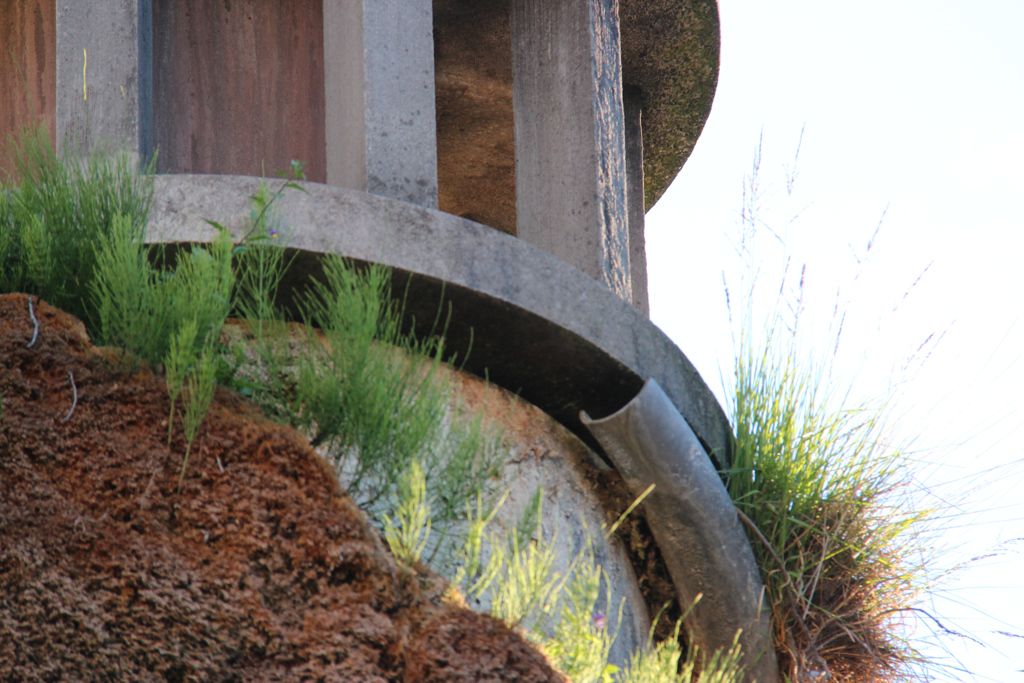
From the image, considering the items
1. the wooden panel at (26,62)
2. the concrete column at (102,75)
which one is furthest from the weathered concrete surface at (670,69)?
the wooden panel at (26,62)

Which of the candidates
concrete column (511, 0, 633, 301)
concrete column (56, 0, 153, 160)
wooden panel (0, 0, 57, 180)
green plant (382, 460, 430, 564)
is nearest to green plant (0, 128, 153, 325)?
concrete column (56, 0, 153, 160)

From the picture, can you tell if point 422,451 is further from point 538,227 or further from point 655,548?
point 538,227

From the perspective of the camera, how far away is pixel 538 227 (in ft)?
13.8

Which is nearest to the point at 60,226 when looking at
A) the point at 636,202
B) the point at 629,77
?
the point at 636,202

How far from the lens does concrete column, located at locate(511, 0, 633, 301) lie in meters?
4.12

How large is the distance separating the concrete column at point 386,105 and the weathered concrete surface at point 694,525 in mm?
999

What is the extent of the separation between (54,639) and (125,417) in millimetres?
498

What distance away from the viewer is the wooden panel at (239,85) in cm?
412

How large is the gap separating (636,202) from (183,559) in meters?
3.85

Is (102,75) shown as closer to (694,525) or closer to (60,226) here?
(60,226)

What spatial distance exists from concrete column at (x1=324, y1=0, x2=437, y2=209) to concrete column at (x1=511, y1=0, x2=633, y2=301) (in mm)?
730

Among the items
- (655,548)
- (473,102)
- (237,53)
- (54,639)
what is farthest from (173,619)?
(473,102)

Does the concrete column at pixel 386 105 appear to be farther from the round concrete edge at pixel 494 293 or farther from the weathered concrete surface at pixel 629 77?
the weathered concrete surface at pixel 629 77

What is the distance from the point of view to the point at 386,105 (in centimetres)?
360
